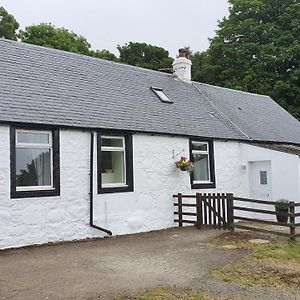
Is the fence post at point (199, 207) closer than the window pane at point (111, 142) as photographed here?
No

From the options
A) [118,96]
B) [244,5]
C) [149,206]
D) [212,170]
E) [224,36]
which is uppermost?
[244,5]

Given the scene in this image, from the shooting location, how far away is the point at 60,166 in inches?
454

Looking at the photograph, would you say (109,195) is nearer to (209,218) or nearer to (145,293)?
(209,218)

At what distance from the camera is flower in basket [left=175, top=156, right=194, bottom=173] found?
567 inches

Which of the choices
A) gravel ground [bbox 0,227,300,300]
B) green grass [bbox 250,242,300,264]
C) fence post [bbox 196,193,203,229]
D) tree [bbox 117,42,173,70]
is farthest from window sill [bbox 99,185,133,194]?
tree [bbox 117,42,173,70]

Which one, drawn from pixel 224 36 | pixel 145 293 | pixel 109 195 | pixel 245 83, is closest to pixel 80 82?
pixel 109 195

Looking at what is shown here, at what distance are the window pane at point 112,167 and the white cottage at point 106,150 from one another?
0.03 metres

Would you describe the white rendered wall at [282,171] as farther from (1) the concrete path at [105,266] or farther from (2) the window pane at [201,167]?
(1) the concrete path at [105,266]

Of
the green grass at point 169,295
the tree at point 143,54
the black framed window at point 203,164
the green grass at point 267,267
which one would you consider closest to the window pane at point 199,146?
the black framed window at point 203,164

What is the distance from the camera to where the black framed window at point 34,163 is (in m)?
10.7

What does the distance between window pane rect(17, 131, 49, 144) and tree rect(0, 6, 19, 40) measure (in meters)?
22.5

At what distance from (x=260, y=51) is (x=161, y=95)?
56.6 ft

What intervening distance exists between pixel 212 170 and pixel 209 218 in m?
2.59

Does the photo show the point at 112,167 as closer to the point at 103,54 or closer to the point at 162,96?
the point at 162,96
